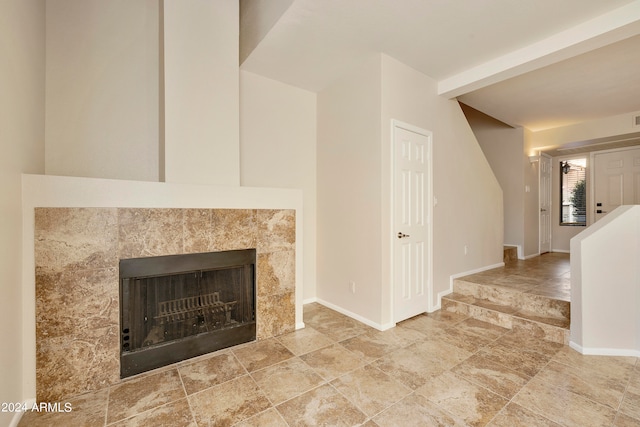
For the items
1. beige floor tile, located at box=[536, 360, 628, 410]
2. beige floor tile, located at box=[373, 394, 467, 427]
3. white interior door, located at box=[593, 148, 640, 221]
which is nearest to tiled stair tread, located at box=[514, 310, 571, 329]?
beige floor tile, located at box=[536, 360, 628, 410]

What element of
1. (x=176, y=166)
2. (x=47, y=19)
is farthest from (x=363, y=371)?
(x=47, y=19)

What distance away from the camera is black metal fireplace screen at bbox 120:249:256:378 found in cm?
218

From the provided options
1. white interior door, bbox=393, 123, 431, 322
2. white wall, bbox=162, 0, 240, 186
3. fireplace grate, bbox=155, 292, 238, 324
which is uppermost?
white wall, bbox=162, 0, 240, 186

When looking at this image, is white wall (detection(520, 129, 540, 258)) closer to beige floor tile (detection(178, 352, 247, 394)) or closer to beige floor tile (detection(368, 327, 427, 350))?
beige floor tile (detection(368, 327, 427, 350))

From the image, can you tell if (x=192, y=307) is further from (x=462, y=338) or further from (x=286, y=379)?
(x=462, y=338)

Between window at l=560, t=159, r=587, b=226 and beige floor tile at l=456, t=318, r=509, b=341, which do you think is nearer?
beige floor tile at l=456, t=318, r=509, b=341

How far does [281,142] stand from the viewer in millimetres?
3586

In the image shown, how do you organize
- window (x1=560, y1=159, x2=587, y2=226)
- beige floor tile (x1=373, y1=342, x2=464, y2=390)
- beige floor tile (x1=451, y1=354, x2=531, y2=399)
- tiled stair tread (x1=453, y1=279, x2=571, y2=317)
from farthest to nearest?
1. window (x1=560, y1=159, x2=587, y2=226)
2. tiled stair tread (x1=453, y1=279, x2=571, y2=317)
3. beige floor tile (x1=373, y1=342, x2=464, y2=390)
4. beige floor tile (x1=451, y1=354, x2=531, y2=399)

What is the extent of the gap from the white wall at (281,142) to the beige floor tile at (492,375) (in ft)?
6.68

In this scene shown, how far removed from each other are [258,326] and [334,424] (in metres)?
1.30

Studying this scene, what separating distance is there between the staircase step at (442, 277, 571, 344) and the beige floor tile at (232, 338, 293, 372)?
2154 mm

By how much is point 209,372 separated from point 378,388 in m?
1.27

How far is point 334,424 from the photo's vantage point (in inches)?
65.4

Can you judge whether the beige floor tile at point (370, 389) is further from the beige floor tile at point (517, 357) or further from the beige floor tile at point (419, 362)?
the beige floor tile at point (517, 357)
